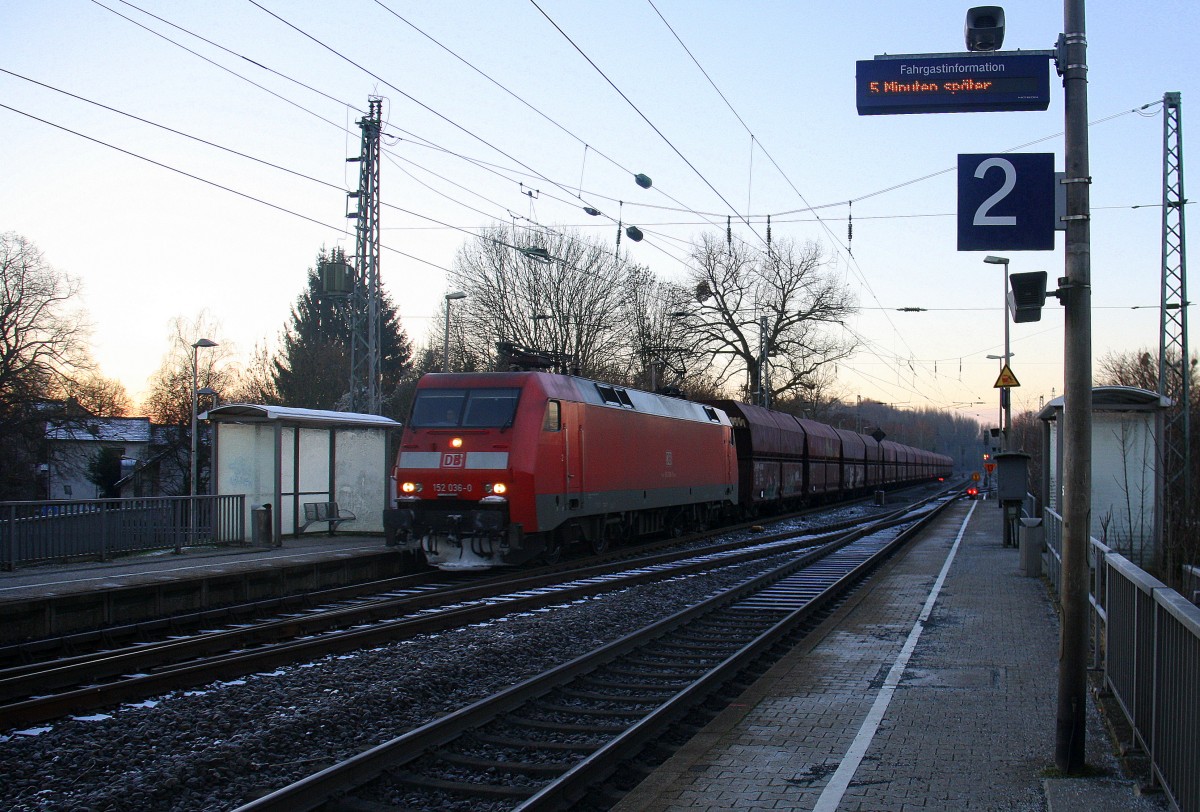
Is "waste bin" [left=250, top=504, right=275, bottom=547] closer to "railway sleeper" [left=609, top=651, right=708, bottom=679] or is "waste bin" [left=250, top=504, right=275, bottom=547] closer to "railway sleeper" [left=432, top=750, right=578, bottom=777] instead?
"railway sleeper" [left=609, top=651, right=708, bottom=679]

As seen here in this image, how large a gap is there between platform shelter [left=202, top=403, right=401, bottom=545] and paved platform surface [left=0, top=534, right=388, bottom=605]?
91 centimetres

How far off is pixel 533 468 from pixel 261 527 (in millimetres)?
5558

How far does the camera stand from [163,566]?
47.4ft

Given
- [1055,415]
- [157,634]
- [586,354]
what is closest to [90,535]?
[157,634]

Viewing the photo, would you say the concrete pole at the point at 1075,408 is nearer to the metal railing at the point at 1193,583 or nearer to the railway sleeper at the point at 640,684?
the metal railing at the point at 1193,583

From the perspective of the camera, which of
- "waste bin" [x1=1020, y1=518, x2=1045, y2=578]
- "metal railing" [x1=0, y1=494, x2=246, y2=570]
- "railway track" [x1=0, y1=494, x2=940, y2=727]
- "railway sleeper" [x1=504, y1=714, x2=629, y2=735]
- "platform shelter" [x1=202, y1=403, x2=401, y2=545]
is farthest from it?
"platform shelter" [x1=202, y1=403, x2=401, y2=545]

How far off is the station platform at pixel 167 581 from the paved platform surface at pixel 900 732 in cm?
738

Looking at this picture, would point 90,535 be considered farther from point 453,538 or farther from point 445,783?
point 445,783

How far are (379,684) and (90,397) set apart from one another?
40084 millimetres

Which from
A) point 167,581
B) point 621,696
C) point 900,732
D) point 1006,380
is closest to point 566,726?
point 621,696

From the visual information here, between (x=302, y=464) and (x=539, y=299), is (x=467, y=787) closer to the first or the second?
(x=302, y=464)

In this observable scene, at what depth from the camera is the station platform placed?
35.1 feet

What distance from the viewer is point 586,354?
3947 cm

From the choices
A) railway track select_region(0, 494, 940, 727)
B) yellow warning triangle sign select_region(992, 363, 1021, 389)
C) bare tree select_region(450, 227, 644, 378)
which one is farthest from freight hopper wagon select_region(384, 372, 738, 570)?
bare tree select_region(450, 227, 644, 378)
